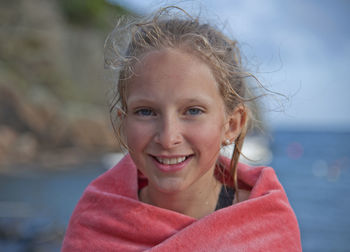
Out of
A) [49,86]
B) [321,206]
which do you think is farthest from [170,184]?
[49,86]

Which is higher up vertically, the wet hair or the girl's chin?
the wet hair

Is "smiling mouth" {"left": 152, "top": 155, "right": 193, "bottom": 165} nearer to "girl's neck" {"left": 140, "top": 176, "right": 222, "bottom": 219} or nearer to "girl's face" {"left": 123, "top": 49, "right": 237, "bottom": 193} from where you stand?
"girl's face" {"left": 123, "top": 49, "right": 237, "bottom": 193}

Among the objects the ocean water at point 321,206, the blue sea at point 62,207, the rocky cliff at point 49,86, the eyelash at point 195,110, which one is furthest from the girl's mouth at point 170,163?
the rocky cliff at point 49,86

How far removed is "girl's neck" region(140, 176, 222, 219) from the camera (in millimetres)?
1867

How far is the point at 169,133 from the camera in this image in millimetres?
1543

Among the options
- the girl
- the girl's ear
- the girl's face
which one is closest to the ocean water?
the girl's ear

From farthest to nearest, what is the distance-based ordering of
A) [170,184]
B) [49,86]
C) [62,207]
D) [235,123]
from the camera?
1. [49,86]
2. [62,207]
3. [235,123]
4. [170,184]

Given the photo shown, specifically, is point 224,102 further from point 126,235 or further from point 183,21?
point 126,235

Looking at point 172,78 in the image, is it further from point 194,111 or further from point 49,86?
point 49,86

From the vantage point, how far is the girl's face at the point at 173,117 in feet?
5.14

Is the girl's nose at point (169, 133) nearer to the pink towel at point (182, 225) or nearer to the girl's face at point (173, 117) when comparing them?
the girl's face at point (173, 117)

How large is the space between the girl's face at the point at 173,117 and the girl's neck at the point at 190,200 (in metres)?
0.21

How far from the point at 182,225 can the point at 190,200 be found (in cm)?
23

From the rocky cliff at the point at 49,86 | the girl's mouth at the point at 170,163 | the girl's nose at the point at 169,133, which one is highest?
the rocky cliff at the point at 49,86
